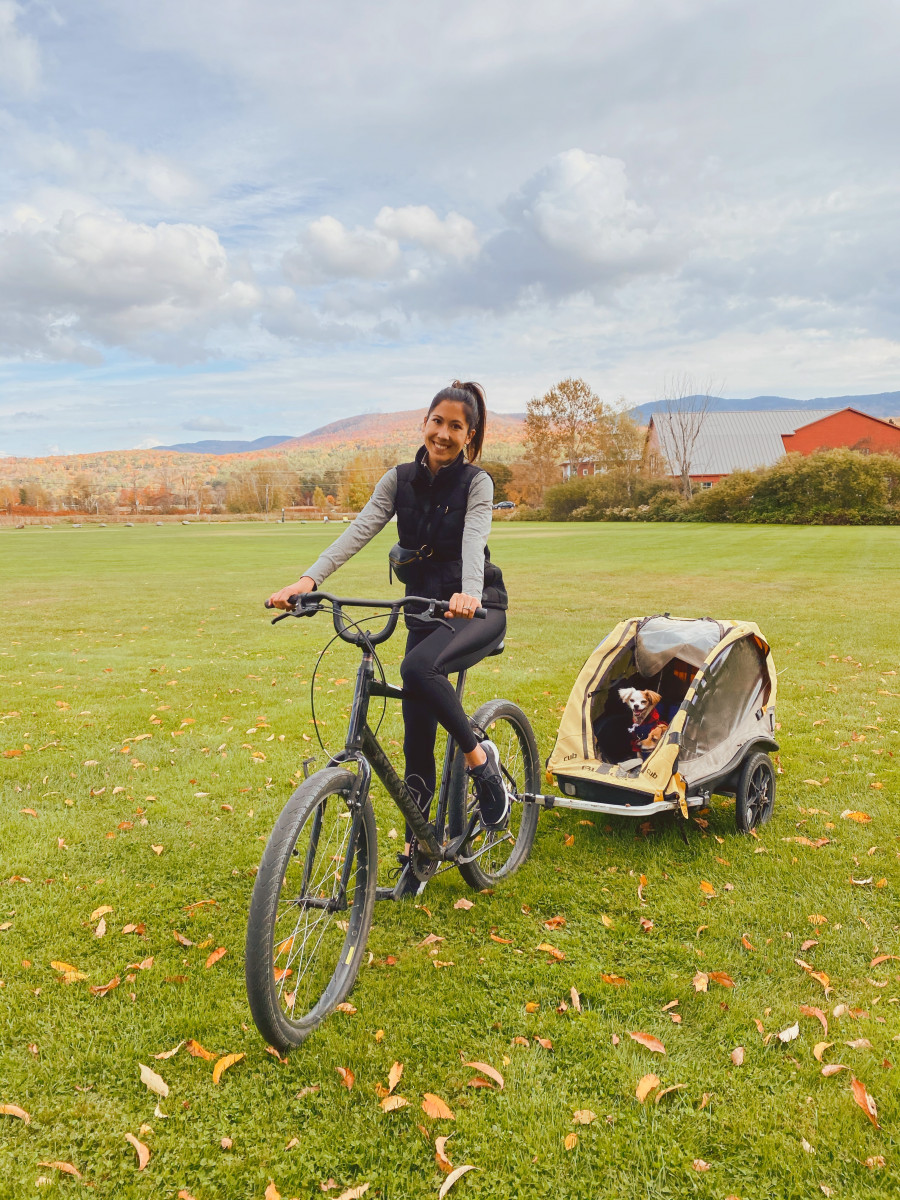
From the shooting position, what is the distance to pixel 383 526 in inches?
124

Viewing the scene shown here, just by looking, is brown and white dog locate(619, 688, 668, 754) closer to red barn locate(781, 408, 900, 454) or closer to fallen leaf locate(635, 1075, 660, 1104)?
fallen leaf locate(635, 1075, 660, 1104)

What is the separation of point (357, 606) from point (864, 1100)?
7.54 feet

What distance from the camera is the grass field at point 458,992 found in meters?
2.37

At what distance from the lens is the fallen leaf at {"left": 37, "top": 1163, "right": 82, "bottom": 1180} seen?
90.4 inches

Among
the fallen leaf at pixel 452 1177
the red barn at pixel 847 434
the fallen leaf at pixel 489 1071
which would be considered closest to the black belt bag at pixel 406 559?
the fallen leaf at pixel 489 1071

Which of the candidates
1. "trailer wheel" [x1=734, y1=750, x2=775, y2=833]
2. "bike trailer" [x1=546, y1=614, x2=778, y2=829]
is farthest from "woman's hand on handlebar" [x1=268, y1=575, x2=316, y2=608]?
"trailer wheel" [x1=734, y1=750, x2=775, y2=833]

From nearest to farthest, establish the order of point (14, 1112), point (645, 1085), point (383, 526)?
point (14, 1112)
point (645, 1085)
point (383, 526)

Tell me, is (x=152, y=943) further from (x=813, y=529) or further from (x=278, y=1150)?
(x=813, y=529)

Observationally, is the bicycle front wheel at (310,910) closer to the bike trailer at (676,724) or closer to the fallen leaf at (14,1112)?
the fallen leaf at (14,1112)

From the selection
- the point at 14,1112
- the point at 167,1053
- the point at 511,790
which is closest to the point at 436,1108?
the point at 167,1053

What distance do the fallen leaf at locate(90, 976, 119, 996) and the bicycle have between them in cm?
70

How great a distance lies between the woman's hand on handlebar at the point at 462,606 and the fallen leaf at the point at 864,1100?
2.00m

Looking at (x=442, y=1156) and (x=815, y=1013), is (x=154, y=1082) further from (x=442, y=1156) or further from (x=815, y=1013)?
(x=815, y=1013)

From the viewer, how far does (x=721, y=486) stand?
4672 cm
